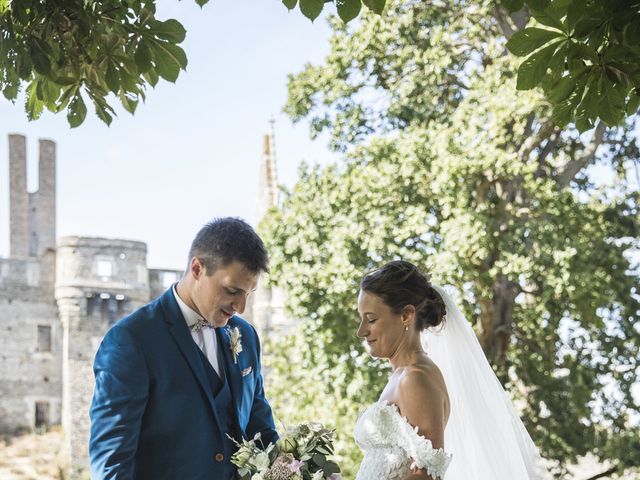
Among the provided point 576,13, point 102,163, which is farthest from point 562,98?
→ point 102,163

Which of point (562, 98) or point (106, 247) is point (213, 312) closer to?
point (562, 98)

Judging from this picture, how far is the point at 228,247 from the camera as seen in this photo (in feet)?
11.4

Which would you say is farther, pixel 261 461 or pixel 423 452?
pixel 423 452

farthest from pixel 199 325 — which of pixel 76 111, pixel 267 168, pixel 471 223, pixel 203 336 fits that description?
pixel 267 168

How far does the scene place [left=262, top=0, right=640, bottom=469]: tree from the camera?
12.1 m

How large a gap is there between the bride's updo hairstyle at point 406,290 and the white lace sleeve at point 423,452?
418mm

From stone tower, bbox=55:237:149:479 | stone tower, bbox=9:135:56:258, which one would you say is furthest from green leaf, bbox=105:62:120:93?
stone tower, bbox=9:135:56:258

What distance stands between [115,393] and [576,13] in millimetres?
1770

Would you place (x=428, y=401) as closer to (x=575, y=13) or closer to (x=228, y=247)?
(x=228, y=247)

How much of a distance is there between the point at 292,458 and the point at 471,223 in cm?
897

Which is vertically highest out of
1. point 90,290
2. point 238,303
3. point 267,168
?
point 267,168

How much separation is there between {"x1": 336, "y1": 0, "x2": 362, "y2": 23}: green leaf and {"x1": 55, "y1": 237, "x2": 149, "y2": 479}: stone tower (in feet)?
106

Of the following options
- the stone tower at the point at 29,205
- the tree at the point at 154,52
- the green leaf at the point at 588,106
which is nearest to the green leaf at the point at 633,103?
the tree at the point at 154,52

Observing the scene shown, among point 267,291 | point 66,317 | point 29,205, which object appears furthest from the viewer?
point 29,205
